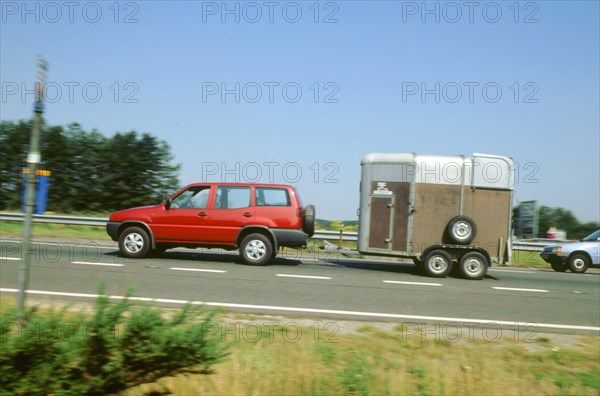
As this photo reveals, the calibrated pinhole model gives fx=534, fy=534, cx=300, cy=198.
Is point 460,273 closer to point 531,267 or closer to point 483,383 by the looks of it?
point 531,267

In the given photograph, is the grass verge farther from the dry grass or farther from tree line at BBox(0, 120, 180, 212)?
tree line at BBox(0, 120, 180, 212)

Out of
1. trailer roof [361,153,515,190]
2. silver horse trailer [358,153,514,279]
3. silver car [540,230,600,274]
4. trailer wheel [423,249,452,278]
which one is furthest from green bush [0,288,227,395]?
silver car [540,230,600,274]

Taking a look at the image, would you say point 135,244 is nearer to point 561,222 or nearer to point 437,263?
point 437,263

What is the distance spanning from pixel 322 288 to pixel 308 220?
316 cm

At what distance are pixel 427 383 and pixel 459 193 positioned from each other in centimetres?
822

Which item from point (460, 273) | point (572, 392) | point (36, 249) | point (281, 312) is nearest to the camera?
point (572, 392)

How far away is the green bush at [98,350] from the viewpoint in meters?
3.86

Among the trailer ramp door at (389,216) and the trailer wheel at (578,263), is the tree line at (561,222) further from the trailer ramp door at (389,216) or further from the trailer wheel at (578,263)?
the trailer ramp door at (389,216)

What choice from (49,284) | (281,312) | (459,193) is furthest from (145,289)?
(459,193)

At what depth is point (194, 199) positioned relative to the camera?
13.3 metres

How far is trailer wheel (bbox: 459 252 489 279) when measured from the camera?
499 inches

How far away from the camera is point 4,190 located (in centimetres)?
3250

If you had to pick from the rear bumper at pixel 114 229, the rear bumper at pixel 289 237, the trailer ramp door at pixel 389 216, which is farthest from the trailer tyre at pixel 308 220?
the rear bumper at pixel 114 229

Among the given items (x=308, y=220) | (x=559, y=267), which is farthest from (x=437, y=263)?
(x=559, y=267)
